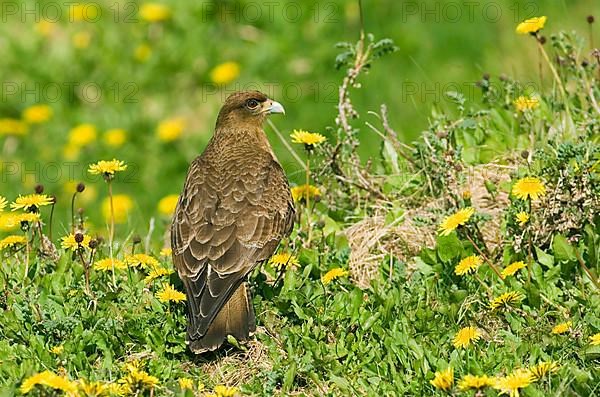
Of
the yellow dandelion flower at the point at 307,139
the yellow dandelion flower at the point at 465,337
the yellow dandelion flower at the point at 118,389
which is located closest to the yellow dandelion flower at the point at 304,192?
the yellow dandelion flower at the point at 307,139

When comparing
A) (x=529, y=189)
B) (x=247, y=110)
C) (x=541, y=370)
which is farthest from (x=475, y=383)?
(x=247, y=110)

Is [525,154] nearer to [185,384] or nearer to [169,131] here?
[185,384]

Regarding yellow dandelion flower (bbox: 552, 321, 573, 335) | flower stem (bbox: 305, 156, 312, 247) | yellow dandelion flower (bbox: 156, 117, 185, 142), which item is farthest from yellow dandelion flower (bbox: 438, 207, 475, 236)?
yellow dandelion flower (bbox: 156, 117, 185, 142)

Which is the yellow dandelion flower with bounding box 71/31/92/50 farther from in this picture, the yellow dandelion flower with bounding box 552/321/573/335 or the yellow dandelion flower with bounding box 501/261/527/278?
the yellow dandelion flower with bounding box 552/321/573/335

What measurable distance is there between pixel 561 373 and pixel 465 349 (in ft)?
1.60

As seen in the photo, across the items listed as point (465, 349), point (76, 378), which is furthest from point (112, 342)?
point (465, 349)

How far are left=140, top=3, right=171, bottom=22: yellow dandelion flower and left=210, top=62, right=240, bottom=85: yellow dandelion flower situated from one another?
2.44 feet

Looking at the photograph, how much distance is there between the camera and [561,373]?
5.10m

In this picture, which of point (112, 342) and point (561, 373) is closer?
point (561, 373)

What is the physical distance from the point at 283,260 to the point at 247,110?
1.44 m

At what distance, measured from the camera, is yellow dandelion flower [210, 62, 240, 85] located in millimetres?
11227

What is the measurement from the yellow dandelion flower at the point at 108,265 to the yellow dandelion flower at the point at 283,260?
0.78 metres

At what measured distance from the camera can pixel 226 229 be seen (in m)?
6.21

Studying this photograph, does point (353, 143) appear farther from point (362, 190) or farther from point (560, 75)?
point (560, 75)
